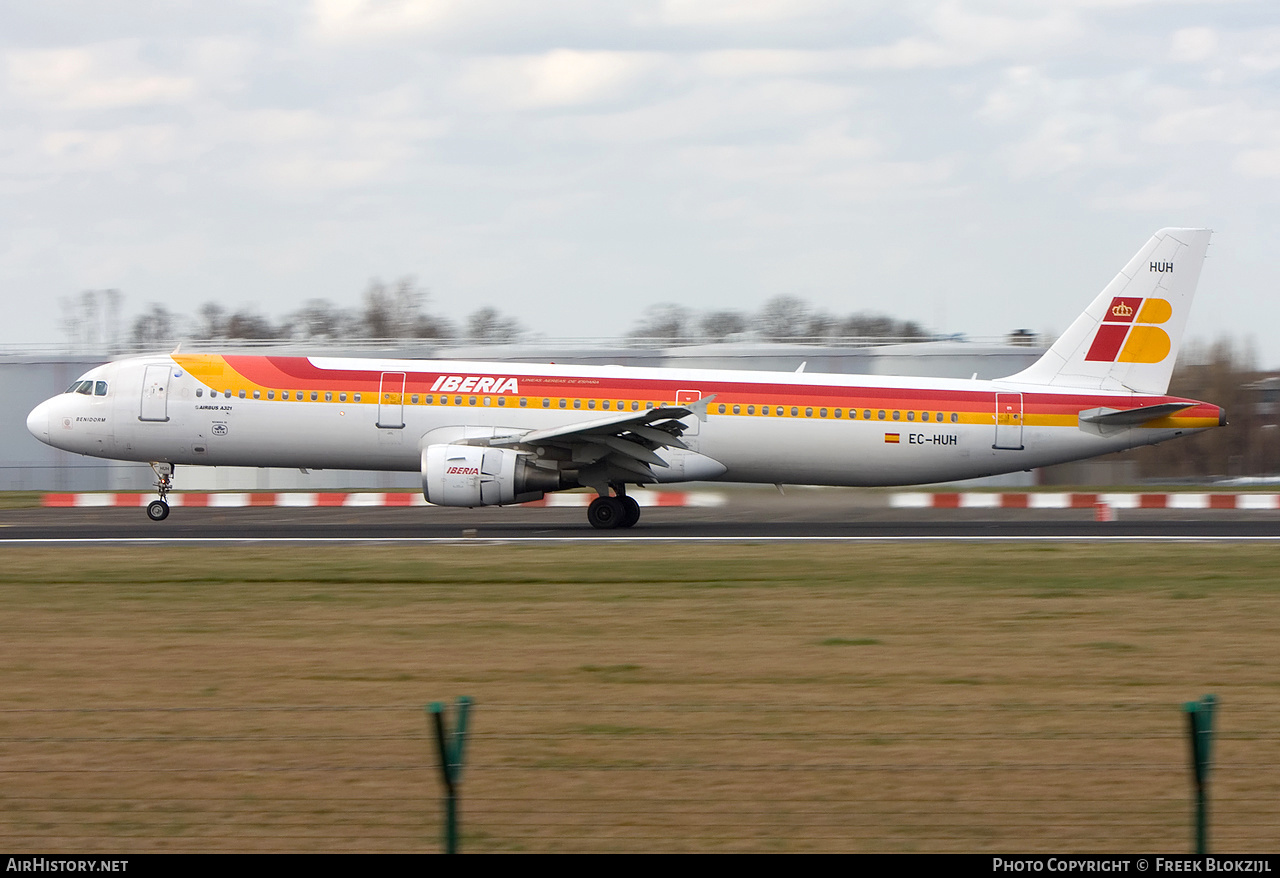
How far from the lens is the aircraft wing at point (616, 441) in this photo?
903 inches

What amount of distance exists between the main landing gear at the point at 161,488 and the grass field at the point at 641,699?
6.16 meters

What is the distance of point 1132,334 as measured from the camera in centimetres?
2608

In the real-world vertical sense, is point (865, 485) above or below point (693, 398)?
below

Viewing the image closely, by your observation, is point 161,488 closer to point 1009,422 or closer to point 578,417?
point 578,417

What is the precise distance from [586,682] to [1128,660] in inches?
205

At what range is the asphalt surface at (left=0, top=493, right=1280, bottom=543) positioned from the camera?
78.2 ft

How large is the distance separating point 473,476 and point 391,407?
266 cm

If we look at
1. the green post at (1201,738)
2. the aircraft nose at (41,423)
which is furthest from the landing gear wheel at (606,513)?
the green post at (1201,738)

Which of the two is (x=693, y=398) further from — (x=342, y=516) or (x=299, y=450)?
(x=342, y=516)

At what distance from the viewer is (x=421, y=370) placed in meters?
24.8

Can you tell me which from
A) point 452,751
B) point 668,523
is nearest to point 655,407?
point 668,523

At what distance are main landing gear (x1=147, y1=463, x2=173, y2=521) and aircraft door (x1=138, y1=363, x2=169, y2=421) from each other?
1.35 meters

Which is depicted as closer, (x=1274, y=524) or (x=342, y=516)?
(x=1274, y=524)
